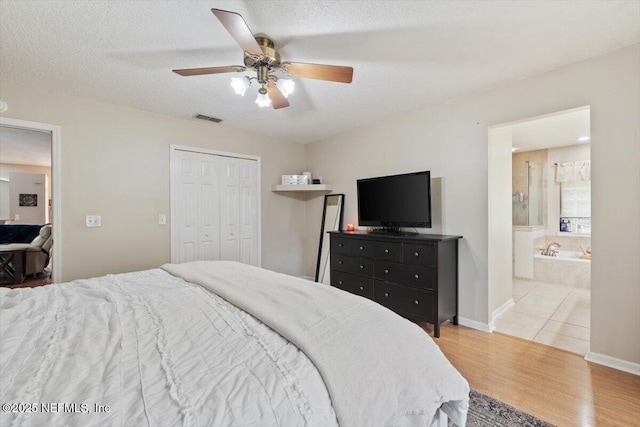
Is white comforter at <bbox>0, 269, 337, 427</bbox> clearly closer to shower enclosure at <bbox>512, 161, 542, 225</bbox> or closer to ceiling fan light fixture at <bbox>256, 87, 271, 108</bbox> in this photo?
ceiling fan light fixture at <bbox>256, 87, 271, 108</bbox>

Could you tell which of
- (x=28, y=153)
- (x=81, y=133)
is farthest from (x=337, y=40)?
(x=28, y=153)

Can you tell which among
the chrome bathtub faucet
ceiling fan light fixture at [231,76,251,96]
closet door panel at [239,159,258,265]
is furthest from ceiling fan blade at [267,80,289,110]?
the chrome bathtub faucet

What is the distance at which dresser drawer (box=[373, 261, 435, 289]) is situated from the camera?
2.76 meters

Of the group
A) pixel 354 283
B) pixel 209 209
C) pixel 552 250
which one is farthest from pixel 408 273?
pixel 552 250

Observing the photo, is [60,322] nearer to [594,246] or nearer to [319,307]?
[319,307]

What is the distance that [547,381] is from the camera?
6.65 feet

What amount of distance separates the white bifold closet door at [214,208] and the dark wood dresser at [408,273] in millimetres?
1552

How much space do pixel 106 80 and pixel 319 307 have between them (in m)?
2.74

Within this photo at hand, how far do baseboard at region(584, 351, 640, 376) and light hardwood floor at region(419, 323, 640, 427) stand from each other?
4 centimetres

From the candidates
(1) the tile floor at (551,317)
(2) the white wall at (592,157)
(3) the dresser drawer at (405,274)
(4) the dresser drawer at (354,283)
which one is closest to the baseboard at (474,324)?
(2) the white wall at (592,157)

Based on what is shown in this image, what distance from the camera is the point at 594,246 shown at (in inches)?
89.8

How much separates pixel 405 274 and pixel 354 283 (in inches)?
28.0

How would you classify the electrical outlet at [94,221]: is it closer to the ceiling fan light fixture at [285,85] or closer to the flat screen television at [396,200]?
the ceiling fan light fixture at [285,85]

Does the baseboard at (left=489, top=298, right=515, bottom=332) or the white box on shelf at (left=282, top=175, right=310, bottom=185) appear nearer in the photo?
the baseboard at (left=489, top=298, right=515, bottom=332)
